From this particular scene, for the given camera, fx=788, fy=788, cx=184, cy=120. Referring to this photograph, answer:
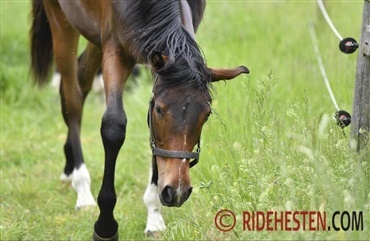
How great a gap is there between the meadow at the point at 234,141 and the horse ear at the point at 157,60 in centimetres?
52

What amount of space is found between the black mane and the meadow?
1.32ft

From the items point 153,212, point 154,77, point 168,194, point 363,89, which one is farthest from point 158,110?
point 153,212

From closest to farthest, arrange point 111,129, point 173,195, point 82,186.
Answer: point 173,195
point 111,129
point 82,186

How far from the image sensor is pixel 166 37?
4457 millimetres

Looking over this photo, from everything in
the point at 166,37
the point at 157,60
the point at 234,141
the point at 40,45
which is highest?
the point at 40,45

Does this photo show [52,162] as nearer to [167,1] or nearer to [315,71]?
[315,71]

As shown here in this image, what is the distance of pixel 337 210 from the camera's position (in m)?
3.47

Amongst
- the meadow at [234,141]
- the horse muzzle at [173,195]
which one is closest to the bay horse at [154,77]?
the horse muzzle at [173,195]

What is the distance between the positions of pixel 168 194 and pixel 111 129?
2.92 feet

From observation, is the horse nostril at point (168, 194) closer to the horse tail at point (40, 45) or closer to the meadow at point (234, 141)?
the meadow at point (234, 141)

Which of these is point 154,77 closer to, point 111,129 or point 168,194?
point 111,129

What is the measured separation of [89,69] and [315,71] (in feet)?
7.01

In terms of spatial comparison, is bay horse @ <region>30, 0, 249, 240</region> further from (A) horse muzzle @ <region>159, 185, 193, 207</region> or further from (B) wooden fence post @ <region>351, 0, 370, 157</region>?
(B) wooden fence post @ <region>351, 0, 370, 157</region>

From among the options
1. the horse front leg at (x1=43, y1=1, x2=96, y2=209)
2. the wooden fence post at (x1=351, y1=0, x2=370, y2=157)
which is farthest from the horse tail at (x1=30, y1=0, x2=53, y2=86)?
the wooden fence post at (x1=351, y1=0, x2=370, y2=157)
